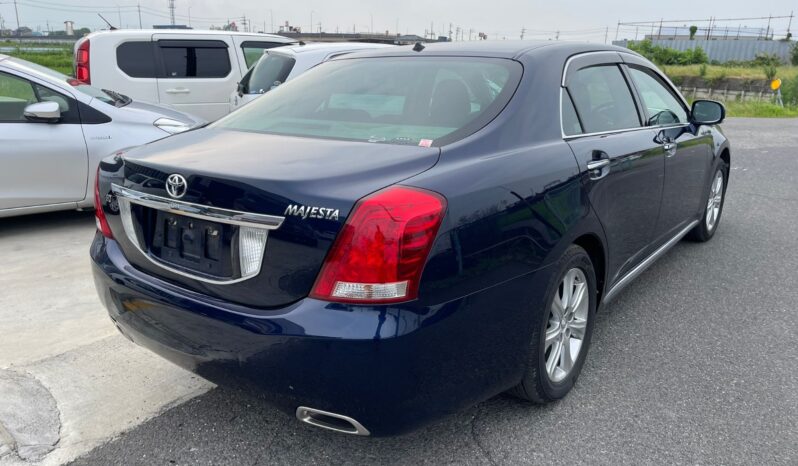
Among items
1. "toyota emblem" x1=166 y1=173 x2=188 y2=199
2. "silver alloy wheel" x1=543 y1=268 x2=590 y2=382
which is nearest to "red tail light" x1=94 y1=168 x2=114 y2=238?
"toyota emblem" x1=166 y1=173 x2=188 y2=199

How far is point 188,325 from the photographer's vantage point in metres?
2.22

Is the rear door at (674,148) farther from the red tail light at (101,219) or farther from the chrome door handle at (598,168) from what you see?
the red tail light at (101,219)

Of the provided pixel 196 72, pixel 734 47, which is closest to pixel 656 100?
pixel 196 72

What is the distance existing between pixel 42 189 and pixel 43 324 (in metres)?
2.14

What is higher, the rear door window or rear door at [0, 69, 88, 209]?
the rear door window

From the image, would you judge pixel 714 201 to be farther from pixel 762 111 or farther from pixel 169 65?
pixel 762 111

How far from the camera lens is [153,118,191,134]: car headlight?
19.2 feet

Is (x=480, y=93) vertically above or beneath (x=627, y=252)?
above

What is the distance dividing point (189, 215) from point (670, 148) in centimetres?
290

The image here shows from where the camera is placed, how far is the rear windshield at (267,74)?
24.5ft

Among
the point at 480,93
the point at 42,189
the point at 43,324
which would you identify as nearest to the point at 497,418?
the point at 480,93

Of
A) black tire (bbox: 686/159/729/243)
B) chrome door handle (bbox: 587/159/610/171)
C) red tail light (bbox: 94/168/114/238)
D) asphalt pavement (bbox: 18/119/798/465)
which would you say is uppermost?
chrome door handle (bbox: 587/159/610/171)

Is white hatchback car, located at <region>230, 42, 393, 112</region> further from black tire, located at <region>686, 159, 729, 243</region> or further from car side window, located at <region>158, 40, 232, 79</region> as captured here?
black tire, located at <region>686, 159, 729, 243</region>

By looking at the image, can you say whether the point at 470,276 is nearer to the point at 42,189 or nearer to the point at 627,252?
the point at 627,252
